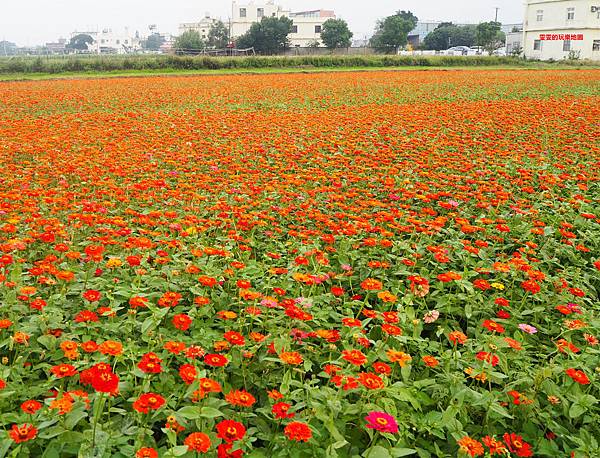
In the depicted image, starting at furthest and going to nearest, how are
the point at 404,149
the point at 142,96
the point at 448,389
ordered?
the point at 142,96
the point at 404,149
the point at 448,389

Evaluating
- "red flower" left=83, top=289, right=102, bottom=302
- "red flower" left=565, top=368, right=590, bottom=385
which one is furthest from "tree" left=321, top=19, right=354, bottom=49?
"red flower" left=565, top=368, right=590, bottom=385


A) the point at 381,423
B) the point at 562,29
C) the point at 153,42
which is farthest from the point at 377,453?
the point at 153,42

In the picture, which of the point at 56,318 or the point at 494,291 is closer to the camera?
the point at 56,318

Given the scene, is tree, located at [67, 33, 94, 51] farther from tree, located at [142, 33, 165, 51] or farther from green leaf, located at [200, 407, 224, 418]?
green leaf, located at [200, 407, 224, 418]

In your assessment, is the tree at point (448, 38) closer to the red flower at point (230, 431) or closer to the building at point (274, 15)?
the building at point (274, 15)

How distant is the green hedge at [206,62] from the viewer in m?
25.0

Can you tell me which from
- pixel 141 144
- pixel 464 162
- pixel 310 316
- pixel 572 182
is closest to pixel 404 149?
pixel 464 162

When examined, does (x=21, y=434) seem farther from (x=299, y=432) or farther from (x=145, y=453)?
(x=299, y=432)

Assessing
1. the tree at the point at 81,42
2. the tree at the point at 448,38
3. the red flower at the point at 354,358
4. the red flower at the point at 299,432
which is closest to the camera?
the red flower at the point at 299,432

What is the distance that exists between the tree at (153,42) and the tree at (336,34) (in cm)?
8259

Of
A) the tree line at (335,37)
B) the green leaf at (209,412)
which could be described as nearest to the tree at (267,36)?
the tree line at (335,37)

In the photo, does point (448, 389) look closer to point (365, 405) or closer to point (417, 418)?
point (417, 418)

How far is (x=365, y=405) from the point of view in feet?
5.24

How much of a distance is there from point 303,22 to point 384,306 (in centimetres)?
7142
